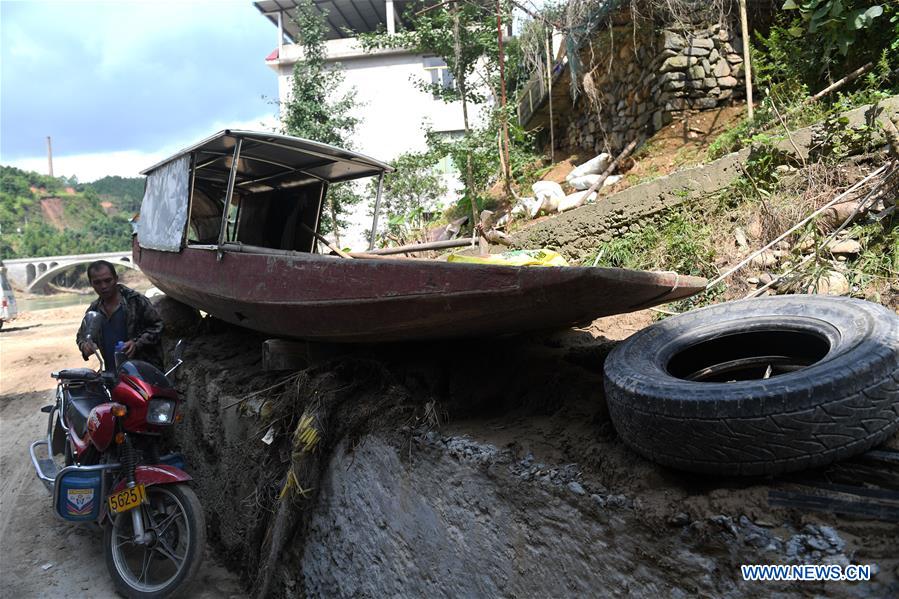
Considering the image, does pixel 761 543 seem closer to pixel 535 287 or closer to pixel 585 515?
pixel 585 515

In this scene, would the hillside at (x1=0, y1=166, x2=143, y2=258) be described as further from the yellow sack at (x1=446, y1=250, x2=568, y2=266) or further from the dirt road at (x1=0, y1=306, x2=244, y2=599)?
the yellow sack at (x1=446, y1=250, x2=568, y2=266)

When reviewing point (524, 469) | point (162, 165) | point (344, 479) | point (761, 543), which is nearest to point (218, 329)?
point (162, 165)

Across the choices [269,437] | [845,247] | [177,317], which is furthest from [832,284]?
[177,317]

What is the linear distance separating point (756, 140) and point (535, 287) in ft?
14.4

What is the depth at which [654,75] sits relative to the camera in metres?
7.98

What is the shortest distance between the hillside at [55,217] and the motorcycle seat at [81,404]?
56.5 m

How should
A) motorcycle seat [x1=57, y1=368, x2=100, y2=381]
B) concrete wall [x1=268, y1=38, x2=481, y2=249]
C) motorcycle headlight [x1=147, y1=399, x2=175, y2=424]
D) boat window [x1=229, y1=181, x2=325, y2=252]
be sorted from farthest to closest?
concrete wall [x1=268, y1=38, x2=481, y2=249], boat window [x1=229, y1=181, x2=325, y2=252], motorcycle seat [x1=57, y1=368, x2=100, y2=381], motorcycle headlight [x1=147, y1=399, x2=175, y2=424]

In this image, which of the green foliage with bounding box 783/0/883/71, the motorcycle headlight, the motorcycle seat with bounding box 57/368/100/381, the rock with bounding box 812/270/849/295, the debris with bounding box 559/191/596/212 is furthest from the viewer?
the debris with bounding box 559/191/596/212

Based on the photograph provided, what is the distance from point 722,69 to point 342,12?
19.1 m

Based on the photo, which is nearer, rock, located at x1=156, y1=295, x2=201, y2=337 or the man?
the man

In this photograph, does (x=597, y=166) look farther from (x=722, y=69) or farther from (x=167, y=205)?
(x=167, y=205)

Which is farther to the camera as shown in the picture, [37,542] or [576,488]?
[37,542]

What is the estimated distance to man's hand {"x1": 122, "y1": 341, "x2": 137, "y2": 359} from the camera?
12.3ft

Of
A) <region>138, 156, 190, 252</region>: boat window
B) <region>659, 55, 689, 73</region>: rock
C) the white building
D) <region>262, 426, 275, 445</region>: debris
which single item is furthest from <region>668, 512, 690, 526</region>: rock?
the white building
